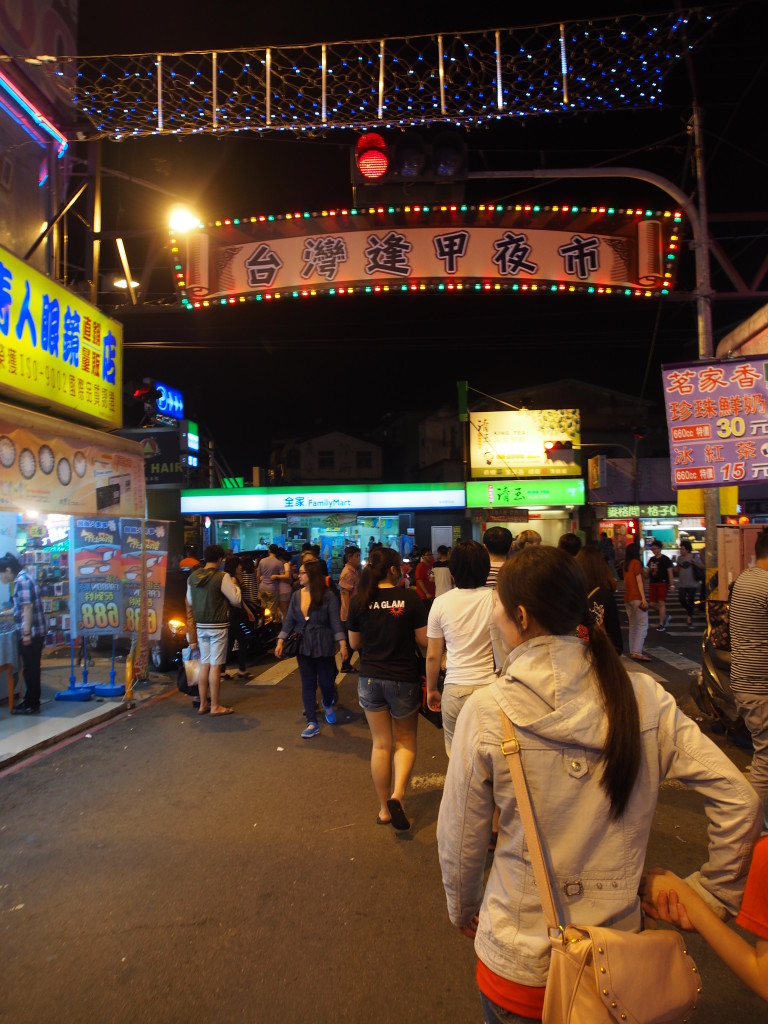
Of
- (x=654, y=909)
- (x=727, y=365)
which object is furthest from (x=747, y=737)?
(x=654, y=909)

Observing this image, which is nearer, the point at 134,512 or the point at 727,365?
the point at 727,365

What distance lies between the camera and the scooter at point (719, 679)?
6.09 metres

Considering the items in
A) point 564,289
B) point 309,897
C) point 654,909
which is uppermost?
point 564,289

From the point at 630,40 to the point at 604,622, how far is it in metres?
6.52

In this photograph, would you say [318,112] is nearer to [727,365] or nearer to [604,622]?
[727,365]

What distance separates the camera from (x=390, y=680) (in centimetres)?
462

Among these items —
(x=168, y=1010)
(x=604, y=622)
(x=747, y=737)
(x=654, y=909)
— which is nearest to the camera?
(x=654, y=909)

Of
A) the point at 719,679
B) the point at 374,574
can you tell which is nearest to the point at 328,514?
the point at 719,679

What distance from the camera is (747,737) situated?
239 inches

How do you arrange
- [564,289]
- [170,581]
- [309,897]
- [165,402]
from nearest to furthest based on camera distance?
1. [309,897]
2. [564,289]
3. [170,581]
4. [165,402]

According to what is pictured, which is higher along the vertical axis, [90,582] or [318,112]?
[318,112]

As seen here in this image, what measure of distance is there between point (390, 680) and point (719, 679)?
3.71m

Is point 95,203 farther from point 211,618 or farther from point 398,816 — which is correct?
point 398,816

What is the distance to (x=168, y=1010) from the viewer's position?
9.04 ft
